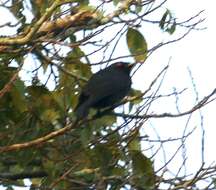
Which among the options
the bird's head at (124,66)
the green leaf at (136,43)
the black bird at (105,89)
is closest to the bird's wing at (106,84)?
the black bird at (105,89)

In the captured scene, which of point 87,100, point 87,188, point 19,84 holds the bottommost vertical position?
point 87,188

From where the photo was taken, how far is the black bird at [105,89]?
563cm

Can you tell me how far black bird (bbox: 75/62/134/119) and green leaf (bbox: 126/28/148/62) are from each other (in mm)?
506

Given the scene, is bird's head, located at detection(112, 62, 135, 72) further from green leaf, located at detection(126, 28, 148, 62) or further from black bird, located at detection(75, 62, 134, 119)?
green leaf, located at detection(126, 28, 148, 62)

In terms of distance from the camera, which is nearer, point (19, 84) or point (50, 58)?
point (19, 84)

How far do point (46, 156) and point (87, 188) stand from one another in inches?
13.8

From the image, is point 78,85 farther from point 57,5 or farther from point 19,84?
point 57,5

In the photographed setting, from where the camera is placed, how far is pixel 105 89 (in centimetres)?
620

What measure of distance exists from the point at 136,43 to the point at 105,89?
3.91 ft

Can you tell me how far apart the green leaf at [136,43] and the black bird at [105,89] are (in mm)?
506

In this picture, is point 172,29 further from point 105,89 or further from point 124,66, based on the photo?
point 124,66

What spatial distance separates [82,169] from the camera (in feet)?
16.3

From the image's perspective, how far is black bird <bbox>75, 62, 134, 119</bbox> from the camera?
18.5ft

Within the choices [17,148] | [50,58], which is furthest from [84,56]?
[17,148]
